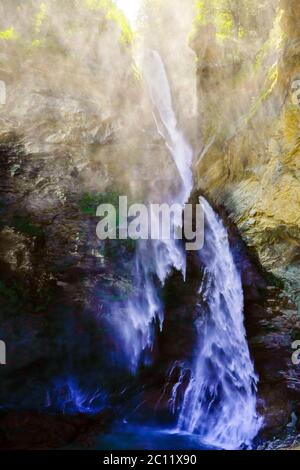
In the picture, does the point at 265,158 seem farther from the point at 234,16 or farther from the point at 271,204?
the point at 234,16

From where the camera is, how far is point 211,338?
11.5m

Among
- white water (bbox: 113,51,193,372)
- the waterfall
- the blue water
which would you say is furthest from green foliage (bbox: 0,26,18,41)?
the blue water

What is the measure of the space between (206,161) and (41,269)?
21.6ft

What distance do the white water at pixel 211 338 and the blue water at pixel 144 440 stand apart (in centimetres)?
53

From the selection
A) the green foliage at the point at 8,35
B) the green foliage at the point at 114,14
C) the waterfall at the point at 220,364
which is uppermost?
the green foliage at the point at 114,14

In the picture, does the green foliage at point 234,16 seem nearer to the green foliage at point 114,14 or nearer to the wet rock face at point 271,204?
the wet rock face at point 271,204

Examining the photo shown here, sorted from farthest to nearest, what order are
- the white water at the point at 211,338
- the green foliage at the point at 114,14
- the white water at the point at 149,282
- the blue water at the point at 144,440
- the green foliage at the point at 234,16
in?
the green foliage at the point at 234,16
the green foliage at the point at 114,14
the white water at the point at 149,282
the white water at the point at 211,338
the blue water at the point at 144,440

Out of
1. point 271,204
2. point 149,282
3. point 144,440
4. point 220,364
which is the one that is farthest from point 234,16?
point 144,440

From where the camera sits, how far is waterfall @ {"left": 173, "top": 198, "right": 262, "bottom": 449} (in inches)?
402

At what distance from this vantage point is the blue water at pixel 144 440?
30.0 ft

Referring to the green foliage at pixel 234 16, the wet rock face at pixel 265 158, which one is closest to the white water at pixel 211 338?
the wet rock face at pixel 265 158

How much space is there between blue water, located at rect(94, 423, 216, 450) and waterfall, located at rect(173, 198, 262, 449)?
0.53 metres

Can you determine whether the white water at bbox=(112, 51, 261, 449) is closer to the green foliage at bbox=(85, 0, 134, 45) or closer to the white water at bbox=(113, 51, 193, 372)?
the white water at bbox=(113, 51, 193, 372)

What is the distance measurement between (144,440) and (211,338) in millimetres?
3435
